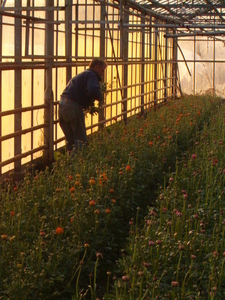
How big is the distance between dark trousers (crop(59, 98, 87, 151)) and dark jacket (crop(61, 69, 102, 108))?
8 cm

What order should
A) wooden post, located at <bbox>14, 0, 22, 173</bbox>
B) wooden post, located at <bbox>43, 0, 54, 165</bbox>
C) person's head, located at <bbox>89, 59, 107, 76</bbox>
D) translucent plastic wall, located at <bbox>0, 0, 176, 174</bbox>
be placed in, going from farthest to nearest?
wooden post, located at <bbox>43, 0, 54, 165</bbox> < person's head, located at <bbox>89, 59, 107, 76</bbox> < wooden post, located at <bbox>14, 0, 22, 173</bbox> < translucent plastic wall, located at <bbox>0, 0, 176, 174</bbox>

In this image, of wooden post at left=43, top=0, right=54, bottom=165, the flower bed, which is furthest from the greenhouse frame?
the flower bed

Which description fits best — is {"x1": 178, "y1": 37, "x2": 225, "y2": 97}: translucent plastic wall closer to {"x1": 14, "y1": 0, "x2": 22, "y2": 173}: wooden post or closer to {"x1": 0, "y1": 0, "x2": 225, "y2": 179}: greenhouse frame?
{"x1": 0, "y1": 0, "x2": 225, "y2": 179}: greenhouse frame

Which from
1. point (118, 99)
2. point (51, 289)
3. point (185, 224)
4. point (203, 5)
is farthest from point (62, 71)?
point (203, 5)

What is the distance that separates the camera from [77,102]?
7.71m

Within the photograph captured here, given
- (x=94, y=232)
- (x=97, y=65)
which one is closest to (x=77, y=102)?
(x=97, y=65)

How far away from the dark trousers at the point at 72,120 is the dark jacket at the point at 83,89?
0.26 ft

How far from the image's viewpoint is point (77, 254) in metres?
3.90

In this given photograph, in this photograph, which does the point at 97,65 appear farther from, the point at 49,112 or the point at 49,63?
the point at 49,112

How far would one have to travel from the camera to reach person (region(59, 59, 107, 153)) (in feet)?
25.1

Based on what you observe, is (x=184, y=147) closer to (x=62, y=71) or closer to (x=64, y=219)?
(x=62, y=71)

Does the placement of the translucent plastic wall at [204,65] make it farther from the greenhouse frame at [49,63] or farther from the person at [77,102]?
the person at [77,102]

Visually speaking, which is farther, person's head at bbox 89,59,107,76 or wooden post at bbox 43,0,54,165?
wooden post at bbox 43,0,54,165

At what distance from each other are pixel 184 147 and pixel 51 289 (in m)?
4.98
